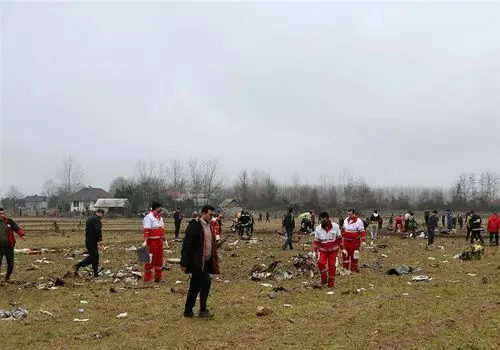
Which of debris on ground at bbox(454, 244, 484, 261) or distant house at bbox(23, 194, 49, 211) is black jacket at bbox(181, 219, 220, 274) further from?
distant house at bbox(23, 194, 49, 211)

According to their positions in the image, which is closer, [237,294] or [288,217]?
[237,294]

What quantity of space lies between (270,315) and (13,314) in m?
4.58

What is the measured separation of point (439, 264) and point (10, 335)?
44.6 feet

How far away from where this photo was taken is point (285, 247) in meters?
23.6

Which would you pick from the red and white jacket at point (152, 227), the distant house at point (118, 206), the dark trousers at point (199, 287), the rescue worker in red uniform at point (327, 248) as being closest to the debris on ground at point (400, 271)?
the rescue worker in red uniform at point (327, 248)

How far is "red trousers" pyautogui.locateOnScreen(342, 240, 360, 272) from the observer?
49.9ft

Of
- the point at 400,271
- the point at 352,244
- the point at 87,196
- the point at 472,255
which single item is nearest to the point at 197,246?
the point at 352,244

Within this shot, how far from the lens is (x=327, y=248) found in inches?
499

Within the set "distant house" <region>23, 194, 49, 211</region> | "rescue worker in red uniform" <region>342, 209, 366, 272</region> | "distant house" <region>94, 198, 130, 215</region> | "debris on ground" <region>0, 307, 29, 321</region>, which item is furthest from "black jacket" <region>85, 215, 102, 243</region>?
"distant house" <region>23, 194, 49, 211</region>

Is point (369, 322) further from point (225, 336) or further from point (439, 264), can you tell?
point (439, 264)

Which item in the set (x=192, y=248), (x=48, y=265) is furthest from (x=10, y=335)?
(x=48, y=265)

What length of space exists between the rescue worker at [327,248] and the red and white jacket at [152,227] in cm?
390

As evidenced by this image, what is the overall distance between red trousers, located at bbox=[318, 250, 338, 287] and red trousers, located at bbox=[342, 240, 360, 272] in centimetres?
269

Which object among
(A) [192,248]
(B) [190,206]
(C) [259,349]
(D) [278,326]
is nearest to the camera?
(C) [259,349]
